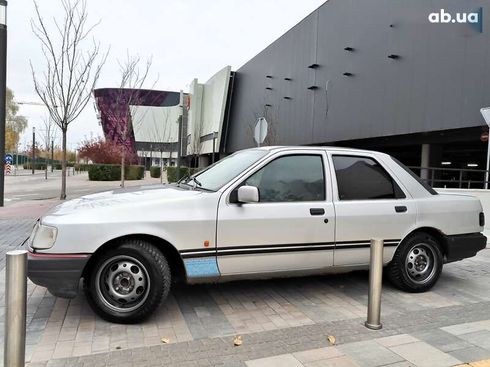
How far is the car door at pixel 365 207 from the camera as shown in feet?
16.1

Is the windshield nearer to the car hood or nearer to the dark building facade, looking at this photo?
the car hood

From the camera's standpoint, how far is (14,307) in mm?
2844

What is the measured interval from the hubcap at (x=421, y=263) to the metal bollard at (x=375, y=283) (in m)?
1.25

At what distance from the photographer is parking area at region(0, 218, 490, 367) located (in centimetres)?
360

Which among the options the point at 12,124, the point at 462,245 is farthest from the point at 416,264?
the point at 12,124

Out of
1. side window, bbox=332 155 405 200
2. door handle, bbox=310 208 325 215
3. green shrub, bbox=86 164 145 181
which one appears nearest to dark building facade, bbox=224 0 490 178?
side window, bbox=332 155 405 200

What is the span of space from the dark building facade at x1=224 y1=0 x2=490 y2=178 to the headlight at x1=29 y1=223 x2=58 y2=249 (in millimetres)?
12691

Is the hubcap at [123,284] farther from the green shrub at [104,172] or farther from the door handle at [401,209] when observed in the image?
the green shrub at [104,172]

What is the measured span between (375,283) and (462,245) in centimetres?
199

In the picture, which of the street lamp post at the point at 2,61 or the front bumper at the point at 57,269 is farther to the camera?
the street lamp post at the point at 2,61

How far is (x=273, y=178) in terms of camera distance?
476cm

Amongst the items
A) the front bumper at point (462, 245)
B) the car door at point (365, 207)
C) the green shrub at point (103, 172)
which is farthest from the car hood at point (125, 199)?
the green shrub at point (103, 172)

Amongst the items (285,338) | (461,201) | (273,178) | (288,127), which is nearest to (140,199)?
(273,178)

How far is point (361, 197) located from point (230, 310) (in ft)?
6.28
